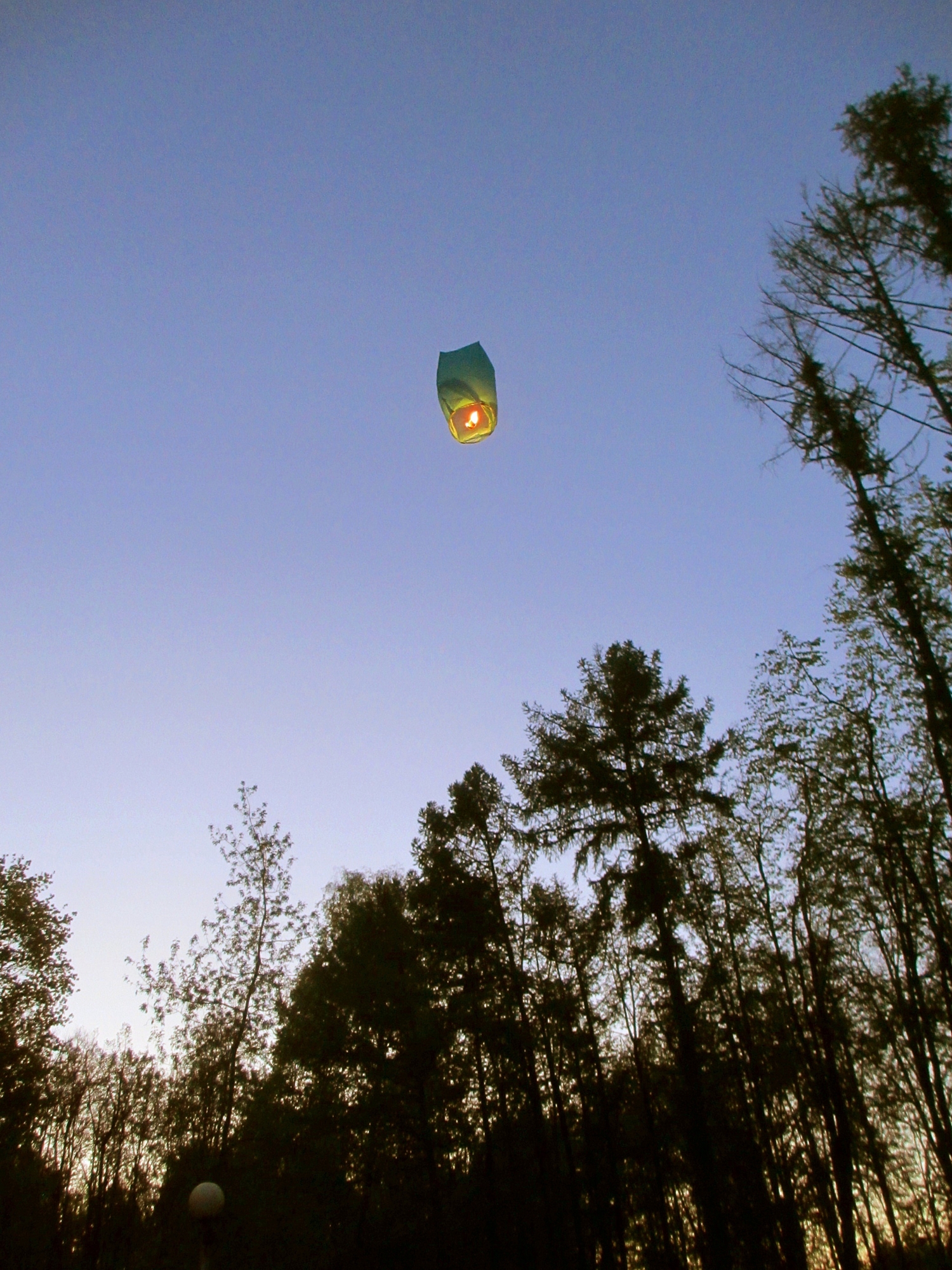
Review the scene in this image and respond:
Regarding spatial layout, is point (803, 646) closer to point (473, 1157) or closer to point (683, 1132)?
point (683, 1132)

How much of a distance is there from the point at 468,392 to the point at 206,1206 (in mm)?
11214

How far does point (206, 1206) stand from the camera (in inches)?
437

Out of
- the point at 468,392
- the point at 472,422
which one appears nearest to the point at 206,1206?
the point at 472,422

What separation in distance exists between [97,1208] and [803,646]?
120 feet

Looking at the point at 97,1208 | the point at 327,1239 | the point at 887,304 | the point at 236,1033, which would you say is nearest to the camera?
the point at 887,304

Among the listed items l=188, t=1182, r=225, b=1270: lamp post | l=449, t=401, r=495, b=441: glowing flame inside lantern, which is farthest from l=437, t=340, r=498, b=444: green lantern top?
l=188, t=1182, r=225, b=1270: lamp post

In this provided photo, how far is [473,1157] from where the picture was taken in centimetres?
2366

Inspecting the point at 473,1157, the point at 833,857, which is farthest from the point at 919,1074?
the point at 473,1157

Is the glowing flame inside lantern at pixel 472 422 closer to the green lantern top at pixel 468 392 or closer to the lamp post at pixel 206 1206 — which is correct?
the green lantern top at pixel 468 392

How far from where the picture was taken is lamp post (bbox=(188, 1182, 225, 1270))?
11008 mm

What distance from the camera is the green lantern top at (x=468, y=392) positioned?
9461 mm

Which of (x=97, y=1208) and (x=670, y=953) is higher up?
(x=670, y=953)

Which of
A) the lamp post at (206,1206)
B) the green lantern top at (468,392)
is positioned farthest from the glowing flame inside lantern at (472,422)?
the lamp post at (206,1206)

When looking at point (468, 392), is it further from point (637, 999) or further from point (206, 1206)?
point (637, 999)
